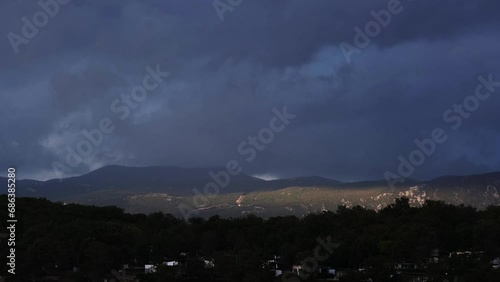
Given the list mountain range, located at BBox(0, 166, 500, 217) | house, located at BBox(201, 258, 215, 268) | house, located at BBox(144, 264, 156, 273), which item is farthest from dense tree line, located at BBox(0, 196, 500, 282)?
mountain range, located at BBox(0, 166, 500, 217)

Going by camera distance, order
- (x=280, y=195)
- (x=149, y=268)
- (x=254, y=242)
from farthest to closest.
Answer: (x=280, y=195), (x=254, y=242), (x=149, y=268)

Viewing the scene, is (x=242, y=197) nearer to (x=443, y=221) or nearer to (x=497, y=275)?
(x=443, y=221)

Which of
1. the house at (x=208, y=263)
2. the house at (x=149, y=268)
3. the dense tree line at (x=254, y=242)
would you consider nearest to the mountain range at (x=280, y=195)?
the dense tree line at (x=254, y=242)

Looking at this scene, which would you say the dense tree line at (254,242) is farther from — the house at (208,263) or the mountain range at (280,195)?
the mountain range at (280,195)

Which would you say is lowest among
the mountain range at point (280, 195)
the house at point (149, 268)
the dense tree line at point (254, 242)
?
the house at point (149, 268)

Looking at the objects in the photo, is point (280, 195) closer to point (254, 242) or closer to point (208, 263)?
point (254, 242)

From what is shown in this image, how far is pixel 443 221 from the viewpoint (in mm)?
68062

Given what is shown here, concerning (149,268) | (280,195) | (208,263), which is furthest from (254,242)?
(280,195)

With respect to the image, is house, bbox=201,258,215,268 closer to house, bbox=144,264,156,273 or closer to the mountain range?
house, bbox=144,264,156,273

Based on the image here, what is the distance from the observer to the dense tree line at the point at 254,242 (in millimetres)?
49031

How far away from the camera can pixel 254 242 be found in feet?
204

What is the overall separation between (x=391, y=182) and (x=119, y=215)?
66.6 meters

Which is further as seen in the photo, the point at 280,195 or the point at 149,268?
the point at 280,195

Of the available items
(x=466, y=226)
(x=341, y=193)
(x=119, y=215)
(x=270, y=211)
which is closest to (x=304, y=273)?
(x=466, y=226)
